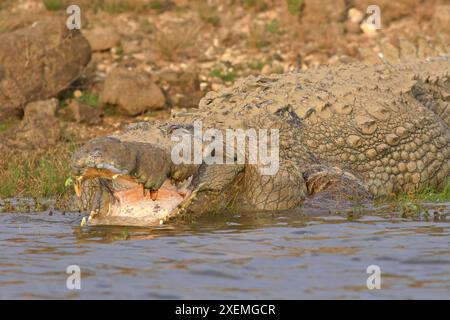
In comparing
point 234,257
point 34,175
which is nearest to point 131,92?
point 34,175

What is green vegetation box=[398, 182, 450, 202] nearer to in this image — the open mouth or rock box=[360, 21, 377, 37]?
the open mouth

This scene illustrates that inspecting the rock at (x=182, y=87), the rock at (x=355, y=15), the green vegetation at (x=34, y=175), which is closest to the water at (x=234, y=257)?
the green vegetation at (x=34, y=175)

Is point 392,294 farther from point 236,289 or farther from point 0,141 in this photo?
point 0,141

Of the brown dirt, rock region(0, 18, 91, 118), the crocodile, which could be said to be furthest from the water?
the brown dirt

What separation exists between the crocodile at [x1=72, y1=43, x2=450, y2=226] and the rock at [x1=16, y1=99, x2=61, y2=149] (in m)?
2.49

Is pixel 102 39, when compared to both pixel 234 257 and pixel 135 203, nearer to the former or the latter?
pixel 135 203

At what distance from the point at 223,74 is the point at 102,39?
1.81 metres

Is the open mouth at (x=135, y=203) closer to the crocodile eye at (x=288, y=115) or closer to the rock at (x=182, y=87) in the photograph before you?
the crocodile eye at (x=288, y=115)

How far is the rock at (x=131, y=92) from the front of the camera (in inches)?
488

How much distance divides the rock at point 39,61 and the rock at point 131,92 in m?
0.65

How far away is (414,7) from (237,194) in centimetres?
845

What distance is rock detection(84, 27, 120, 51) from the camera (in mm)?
14344
